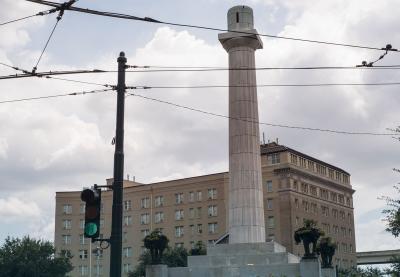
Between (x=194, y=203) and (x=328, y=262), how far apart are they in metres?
60.0

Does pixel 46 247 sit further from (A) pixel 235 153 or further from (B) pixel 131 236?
(A) pixel 235 153

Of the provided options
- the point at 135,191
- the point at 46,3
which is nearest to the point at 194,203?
the point at 135,191

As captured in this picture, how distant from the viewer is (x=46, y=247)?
80938mm

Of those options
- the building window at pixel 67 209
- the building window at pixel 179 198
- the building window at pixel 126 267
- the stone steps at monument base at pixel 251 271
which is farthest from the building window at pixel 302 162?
the stone steps at monument base at pixel 251 271

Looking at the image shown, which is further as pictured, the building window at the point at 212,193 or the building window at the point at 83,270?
the building window at the point at 83,270

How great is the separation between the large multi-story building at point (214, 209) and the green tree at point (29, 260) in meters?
24.1

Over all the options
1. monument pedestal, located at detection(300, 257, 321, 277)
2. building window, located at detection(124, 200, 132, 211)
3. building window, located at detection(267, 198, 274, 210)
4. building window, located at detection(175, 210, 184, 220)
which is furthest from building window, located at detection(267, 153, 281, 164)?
monument pedestal, located at detection(300, 257, 321, 277)

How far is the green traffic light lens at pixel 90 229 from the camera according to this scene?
12536mm

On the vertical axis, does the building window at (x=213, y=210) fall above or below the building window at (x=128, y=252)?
above

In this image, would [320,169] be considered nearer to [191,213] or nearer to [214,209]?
[214,209]

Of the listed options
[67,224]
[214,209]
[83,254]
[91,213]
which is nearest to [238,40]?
[91,213]

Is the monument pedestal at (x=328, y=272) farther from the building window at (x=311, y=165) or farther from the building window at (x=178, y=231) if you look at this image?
the building window at (x=178, y=231)

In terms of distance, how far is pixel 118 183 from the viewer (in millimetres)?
13289

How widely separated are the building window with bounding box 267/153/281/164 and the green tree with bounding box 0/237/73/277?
36213 mm
